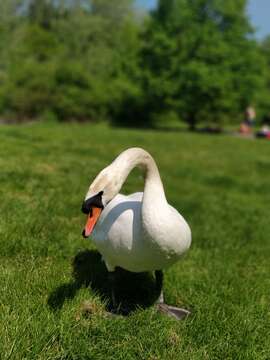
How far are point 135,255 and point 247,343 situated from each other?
44.8 inches

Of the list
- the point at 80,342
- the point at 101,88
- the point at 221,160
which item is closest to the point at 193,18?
the point at 101,88

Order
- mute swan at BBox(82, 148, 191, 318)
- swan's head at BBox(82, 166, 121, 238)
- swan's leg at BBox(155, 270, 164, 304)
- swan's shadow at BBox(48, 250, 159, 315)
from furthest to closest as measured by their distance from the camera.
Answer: swan's leg at BBox(155, 270, 164, 304) → swan's shadow at BBox(48, 250, 159, 315) → mute swan at BBox(82, 148, 191, 318) → swan's head at BBox(82, 166, 121, 238)

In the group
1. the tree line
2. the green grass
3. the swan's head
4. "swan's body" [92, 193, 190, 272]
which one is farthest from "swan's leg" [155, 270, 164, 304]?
the tree line

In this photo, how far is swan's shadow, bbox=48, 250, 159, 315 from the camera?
3866 millimetres

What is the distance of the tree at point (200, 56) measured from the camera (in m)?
31.7

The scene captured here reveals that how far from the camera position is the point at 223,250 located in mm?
6105

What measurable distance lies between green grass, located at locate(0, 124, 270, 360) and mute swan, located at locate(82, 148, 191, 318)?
518 millimetres

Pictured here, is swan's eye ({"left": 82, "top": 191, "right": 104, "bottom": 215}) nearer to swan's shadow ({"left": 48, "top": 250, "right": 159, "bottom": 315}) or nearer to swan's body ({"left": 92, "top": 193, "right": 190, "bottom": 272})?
swan's body ({"left": 92, "top": 193, "right": 190, "bottom": 272})

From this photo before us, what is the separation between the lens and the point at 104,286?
4.23 metres

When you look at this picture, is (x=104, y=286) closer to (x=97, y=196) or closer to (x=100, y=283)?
(x=100, y=283)

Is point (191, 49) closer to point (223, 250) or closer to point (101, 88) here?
point (101, 88)

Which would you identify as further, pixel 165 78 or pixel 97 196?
pixel 165 78

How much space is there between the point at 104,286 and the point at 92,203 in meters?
1.58

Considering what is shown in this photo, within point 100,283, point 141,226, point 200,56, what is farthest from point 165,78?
point 141,226
